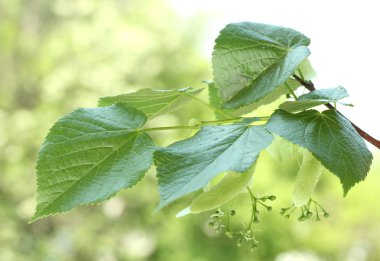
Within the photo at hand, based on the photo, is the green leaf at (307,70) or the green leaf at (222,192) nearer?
the green leaf at (222,192)

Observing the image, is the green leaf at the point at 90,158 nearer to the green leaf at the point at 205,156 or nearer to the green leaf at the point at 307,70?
the green leaf at the point at 205,156

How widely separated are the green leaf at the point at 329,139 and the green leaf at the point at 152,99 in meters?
0.11

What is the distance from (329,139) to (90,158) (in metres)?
0.15

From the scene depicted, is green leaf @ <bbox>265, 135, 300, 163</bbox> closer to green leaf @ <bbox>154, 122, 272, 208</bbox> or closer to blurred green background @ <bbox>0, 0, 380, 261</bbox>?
green leaf @ <bbox>154, 122, 272, 208</bbox>

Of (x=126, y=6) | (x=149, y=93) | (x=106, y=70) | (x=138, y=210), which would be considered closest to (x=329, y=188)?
(x=138, y=210)

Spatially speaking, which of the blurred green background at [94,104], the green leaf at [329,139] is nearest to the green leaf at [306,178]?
the green leaf at [329,139]

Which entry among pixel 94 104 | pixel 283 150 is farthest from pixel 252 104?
pixel 94 104

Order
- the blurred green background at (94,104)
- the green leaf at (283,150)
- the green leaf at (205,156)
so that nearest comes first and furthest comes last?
1. the green leaf at (205,156)
2. the green leaf at (283,150)
3. the blurred green background at (94,104)

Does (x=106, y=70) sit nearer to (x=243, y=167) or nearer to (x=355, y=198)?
(x=355, y=198)

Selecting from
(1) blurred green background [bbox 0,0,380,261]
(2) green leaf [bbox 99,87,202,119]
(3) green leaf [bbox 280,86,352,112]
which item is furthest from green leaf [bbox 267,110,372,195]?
(1) blurred green background [bbox 0,0,380,261]

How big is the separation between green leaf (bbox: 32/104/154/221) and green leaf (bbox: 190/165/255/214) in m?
0.04

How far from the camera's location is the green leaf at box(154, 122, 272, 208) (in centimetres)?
30

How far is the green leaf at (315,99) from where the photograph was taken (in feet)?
1.17

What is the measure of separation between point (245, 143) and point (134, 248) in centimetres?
512
